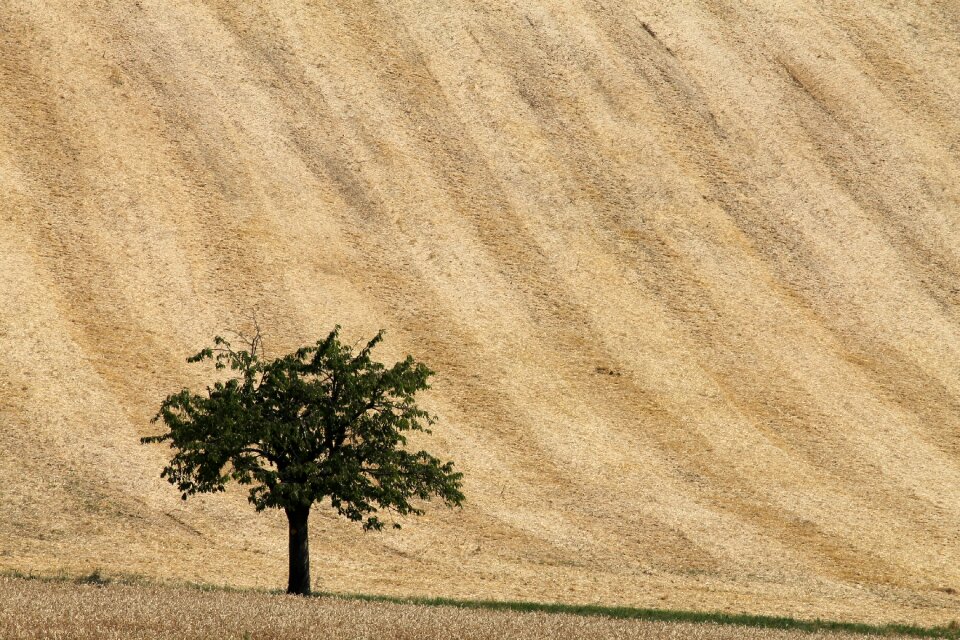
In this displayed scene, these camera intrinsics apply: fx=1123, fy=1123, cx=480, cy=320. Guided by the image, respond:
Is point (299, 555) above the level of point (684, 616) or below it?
above

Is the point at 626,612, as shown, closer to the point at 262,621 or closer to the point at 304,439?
the point at 304,439

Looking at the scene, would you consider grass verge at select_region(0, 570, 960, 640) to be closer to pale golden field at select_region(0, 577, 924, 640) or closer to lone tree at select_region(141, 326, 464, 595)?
lone tree at select_region(141, 326, 464, 595)

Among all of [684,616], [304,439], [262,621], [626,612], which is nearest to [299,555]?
[304,439]

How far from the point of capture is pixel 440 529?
1564 inches

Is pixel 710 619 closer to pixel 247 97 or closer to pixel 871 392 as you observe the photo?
pixel 871 392

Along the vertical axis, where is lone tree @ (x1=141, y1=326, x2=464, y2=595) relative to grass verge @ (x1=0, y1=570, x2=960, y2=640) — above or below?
above

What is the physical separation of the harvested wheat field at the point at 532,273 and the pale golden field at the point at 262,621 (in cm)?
1055

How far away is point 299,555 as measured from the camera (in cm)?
2745

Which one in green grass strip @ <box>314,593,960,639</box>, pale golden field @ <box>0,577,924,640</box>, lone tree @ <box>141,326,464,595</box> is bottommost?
green grass strip @ <box>314,593,960,639</box>

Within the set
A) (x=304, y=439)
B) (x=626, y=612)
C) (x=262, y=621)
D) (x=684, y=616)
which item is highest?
(x=304, y=439)

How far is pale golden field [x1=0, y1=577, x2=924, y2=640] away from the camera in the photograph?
16516mm

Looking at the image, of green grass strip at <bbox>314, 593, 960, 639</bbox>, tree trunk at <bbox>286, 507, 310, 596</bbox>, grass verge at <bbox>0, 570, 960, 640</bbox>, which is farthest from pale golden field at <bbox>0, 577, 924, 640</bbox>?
green grass strip at <bbox>314, 593, 960, 639</bbox>

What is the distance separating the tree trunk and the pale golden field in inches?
153

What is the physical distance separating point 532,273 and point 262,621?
3966 cm
